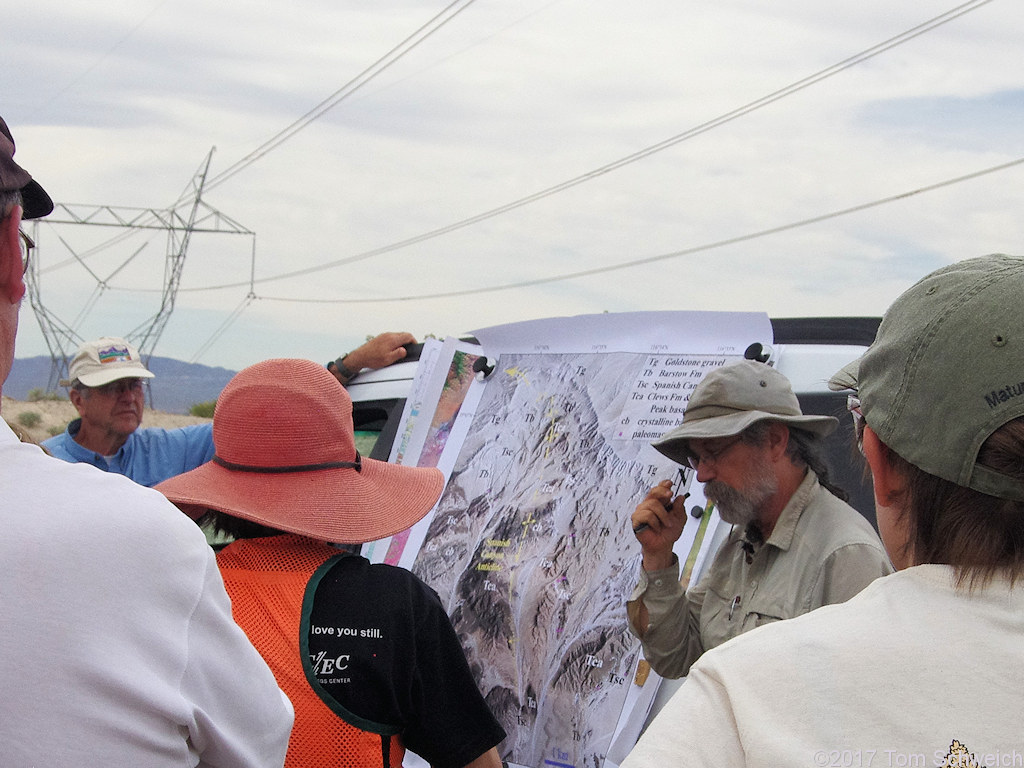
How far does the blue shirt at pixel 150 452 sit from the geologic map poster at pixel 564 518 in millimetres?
1638

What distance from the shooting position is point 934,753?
1.02 m

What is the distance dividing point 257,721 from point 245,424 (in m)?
1.07

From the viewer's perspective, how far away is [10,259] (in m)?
1.22

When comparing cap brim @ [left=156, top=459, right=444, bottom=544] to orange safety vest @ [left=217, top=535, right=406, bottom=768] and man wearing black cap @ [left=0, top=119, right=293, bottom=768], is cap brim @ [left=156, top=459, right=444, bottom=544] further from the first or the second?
man wearing black cap @ [left=0, top=119, right=293, bottom=768]

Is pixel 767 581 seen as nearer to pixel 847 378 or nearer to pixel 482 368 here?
pixel 847 378

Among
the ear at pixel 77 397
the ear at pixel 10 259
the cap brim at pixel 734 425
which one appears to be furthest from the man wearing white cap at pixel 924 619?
the ear at pixel 77 397

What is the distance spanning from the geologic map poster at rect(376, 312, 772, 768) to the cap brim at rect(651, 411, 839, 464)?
0.19m

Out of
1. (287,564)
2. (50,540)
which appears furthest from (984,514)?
(287,564)

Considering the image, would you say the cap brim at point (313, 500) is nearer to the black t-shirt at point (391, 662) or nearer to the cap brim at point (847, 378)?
the black t-shirt at point (391, 662)

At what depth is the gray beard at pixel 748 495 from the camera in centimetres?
259

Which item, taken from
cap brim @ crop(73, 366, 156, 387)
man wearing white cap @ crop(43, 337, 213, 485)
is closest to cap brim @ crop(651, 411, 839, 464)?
man wearing white cap @ crop(43, 337, 213, 485)

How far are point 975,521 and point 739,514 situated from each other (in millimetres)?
1488

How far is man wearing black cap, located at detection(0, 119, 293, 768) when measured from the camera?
1.07 meters

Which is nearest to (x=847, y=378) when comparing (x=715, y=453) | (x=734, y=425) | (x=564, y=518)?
(x=734, y=425)
